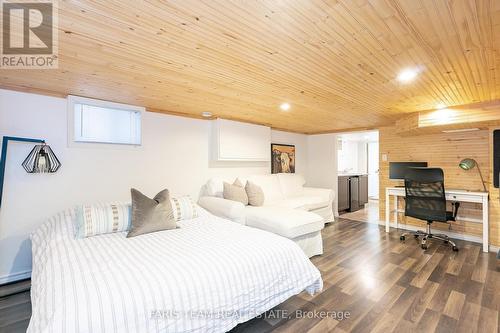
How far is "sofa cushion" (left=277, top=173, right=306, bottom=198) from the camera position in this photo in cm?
504

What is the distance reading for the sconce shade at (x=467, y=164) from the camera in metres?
3.81

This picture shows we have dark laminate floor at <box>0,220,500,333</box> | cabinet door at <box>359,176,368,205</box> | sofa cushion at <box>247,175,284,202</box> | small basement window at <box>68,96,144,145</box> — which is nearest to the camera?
dark laminate floor at <box>0,220,500,333</box>

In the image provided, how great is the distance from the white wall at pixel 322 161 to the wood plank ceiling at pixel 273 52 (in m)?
2.73

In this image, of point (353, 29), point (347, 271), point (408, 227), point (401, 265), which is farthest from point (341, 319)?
point (408, 227)

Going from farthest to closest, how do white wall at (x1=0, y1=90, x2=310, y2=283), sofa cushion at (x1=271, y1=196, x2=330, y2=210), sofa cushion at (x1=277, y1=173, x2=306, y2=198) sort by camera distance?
sofa cushion at (x1=277, y1=173, x2=306, y2=198)
sofa cushion at (x1=271, y1=196, x2=330, y2=210)
white wall at (x1=0, y1=90, x2=310, y2=283)

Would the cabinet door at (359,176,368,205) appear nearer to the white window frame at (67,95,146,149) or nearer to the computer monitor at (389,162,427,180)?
the computer monitor at (389,162,427,180)

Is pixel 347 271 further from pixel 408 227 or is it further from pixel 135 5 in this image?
pixel 135 5

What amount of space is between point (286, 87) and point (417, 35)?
121 centimetres

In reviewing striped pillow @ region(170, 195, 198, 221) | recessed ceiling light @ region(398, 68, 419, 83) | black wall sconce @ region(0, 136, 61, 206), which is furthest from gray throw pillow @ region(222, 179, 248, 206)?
recessed ceiling light @ region(398, 68, 419, 83)

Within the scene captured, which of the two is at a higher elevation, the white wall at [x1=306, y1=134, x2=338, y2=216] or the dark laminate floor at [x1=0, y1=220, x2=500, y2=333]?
the white wall at [x1=306, y1=134, x2=338, y2=216]

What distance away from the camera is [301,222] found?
305cm

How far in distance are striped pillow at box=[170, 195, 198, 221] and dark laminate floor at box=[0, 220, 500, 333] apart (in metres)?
1.33

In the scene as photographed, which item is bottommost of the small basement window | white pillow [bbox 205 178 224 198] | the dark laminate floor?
the dark laminate floor

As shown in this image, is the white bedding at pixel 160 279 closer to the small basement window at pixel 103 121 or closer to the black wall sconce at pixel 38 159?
the black wall sconce at pixel 38 159
